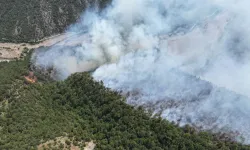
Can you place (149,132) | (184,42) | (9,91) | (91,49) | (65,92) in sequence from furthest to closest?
(91,49) < (184,42) < (65,92) < (9,91) < (149,132)

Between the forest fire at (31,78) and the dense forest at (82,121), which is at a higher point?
the forest fire at (31,78)

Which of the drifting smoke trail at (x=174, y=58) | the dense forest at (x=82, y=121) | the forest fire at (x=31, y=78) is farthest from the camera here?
the forest fire at (x=31, y=78)

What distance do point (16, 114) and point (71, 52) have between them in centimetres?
6426

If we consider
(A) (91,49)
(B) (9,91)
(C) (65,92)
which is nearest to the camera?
(B) (9,91)

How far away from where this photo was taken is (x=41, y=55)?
185375 millimetres

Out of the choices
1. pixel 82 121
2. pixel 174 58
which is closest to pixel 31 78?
pixel 82 121

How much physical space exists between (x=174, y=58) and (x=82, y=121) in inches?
1767

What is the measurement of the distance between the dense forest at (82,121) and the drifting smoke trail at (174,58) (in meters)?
6.83

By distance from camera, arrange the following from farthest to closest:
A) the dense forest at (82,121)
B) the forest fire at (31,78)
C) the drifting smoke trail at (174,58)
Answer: the forest fire at (31,78)
the drifting smoke trail at (174,58)
the dense forest at (82,121)

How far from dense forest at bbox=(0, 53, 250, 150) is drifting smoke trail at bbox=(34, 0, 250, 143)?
22.4 ft

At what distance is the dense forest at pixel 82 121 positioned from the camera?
116 meters

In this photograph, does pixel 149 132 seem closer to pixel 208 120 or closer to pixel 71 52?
pixel 208 120

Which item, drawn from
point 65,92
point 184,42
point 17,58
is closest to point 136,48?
point 184,42

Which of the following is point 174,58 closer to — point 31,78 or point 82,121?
point 82,121
